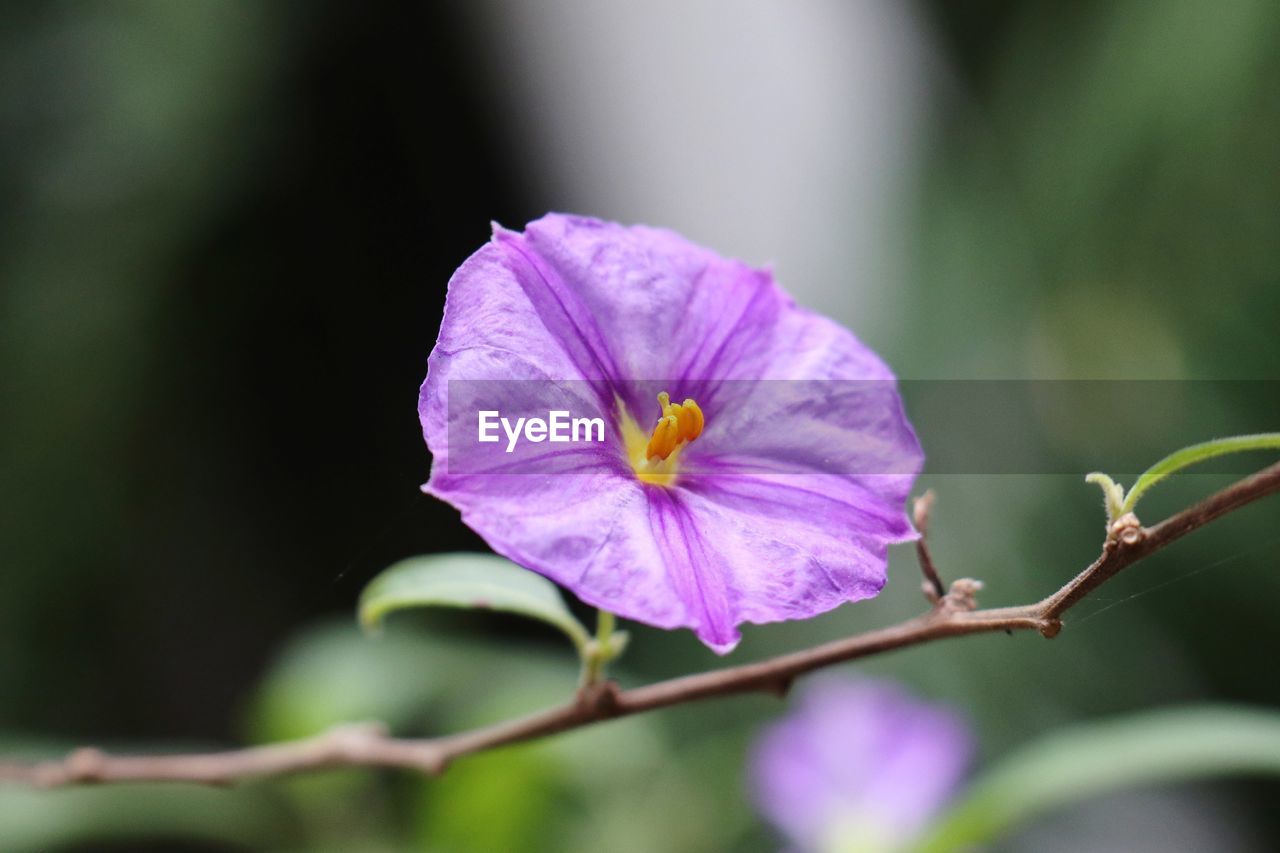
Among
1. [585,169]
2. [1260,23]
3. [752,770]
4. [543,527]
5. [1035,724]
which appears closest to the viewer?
[543,527]

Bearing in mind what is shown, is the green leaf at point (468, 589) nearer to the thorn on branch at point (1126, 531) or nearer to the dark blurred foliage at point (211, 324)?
the thorn on branch at point (1126, 531)

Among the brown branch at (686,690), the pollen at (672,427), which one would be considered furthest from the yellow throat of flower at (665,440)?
the brown branch at (686,690)

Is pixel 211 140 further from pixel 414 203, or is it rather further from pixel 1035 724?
pixel 1035 724

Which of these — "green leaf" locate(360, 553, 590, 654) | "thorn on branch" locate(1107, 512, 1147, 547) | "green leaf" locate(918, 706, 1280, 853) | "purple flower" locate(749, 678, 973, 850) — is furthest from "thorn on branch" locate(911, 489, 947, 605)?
"purple flower" locate(749, 678, 973, 850)

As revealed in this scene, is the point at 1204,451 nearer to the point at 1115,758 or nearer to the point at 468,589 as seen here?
the point at 468,589

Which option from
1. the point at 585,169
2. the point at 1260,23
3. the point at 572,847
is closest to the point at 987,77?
the point at 1260,23

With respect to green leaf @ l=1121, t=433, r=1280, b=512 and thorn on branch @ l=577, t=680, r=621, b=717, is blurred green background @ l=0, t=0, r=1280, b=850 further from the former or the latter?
green leaf @ l=1121, t=433, r=1280, b=512

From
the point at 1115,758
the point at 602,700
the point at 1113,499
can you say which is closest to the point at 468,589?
the point at 602,700
